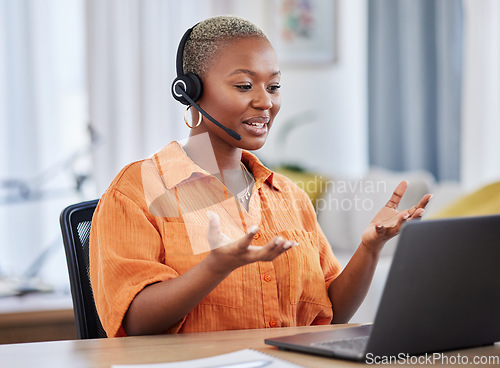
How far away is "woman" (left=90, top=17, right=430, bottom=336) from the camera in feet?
3.07

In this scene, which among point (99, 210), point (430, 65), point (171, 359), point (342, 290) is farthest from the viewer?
point (430, 65)

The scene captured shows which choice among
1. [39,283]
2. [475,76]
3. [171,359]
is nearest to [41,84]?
[39,283]

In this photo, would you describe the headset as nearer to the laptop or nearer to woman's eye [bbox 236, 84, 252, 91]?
woman's eye [bbox 236, 84, 252, 91]

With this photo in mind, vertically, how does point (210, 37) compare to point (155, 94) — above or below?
above

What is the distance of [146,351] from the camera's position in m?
0.79

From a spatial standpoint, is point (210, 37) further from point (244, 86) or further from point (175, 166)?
point (175, 166)

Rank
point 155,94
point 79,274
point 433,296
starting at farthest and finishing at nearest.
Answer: point 155,94 → point 79,274 → point 433,296

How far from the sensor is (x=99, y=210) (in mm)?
986

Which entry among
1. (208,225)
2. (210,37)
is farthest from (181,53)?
(208,225)

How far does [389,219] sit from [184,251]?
316 mm

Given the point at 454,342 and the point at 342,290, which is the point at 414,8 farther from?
the point at 454,342

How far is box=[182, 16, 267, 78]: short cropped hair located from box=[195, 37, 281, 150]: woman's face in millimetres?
11

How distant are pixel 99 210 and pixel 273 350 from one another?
0.36 meters

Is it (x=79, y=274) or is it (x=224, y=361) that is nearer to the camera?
(x=224, y=361)
